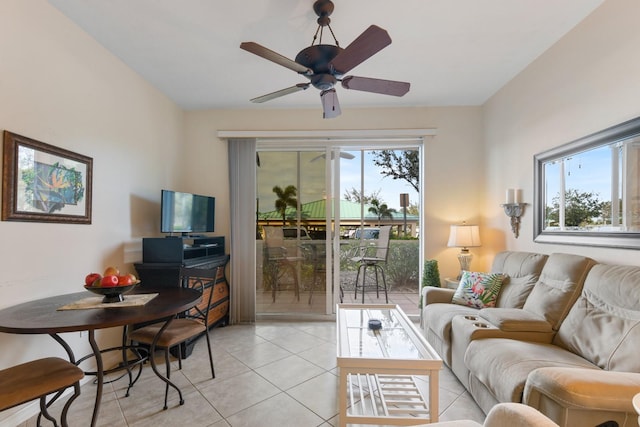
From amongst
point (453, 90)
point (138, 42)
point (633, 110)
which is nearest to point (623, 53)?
point (633, 110)

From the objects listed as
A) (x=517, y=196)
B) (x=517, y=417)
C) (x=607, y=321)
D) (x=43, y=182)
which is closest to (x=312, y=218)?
(x=517, y=196)

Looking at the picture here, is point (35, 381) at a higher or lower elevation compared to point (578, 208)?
lower

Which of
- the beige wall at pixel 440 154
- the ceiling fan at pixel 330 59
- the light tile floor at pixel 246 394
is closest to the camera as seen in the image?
the ceiling fan at pixel 330 59

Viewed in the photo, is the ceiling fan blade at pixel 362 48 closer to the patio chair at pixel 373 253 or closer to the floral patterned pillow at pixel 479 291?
the floral patterned pillow at pixel 479 291

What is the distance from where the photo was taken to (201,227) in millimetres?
3502

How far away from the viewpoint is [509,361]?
5.47 feet

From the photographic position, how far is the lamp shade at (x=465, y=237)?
11.0ft

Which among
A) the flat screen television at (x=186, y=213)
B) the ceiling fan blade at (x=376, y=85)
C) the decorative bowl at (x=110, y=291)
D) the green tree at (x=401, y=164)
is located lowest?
the decorative bowl at (x=110, y=291)

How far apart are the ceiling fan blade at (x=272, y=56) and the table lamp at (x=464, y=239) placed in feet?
7.98

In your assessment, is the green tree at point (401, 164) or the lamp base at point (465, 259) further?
the green tree at point (401, 164)

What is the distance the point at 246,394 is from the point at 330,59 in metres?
2.38

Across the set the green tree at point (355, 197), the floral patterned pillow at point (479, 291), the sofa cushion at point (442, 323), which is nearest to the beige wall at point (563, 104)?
the floral patterned pillow at point (479, 291)

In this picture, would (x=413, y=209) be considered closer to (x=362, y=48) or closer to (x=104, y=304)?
(x=362, y=48)

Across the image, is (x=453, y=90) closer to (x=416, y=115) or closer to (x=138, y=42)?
(x=416, y=115)
